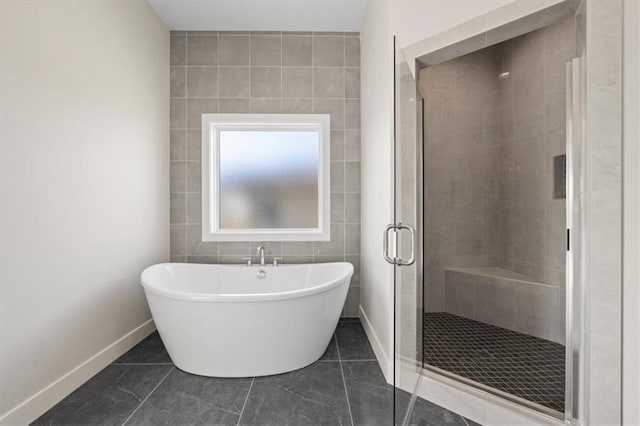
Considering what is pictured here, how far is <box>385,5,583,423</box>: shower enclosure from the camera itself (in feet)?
5.66

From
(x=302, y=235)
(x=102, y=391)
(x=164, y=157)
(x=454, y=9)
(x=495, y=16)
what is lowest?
(x=102, y=391)

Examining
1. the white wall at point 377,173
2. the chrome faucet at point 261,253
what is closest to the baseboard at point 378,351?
the white wall at point 377,173

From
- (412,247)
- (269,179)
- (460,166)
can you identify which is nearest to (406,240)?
(412,247)

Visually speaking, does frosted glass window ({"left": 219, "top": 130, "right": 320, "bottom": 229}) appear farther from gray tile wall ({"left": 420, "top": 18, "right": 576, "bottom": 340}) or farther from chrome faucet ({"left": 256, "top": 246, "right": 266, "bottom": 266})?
gray tile wall ({"left": 420, "top": 18, "right": 576, "bottom": 340})

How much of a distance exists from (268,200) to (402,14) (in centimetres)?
192

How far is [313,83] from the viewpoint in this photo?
321 cm

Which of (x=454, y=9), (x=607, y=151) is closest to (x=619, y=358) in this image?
(x=607, y=151)

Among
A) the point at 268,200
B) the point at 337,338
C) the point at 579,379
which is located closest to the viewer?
the point at 579,379

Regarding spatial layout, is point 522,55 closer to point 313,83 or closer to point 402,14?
point 402,14

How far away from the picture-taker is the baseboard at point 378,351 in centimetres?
207

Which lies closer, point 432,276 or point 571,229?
point 571,229

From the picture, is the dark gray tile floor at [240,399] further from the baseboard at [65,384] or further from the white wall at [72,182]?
the white wall at [72,182]

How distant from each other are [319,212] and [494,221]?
153 cm

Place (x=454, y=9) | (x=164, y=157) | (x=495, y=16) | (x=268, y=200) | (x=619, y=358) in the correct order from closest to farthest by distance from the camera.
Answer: (x=619, y=358) < (x=495, y=16) < (x=454, y=9) < (x=164, y=157) < (x=268, y=200)
